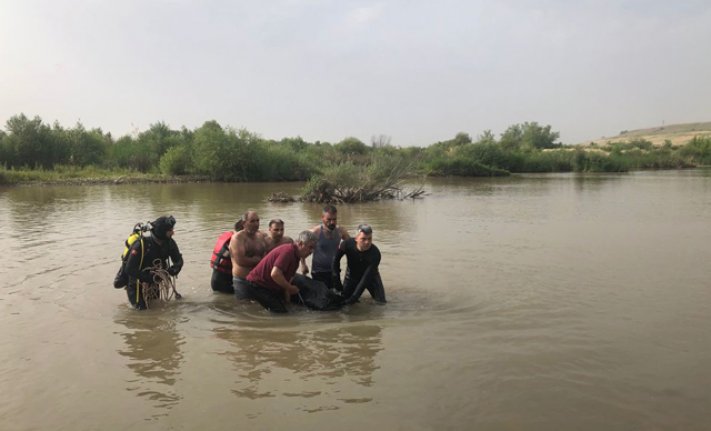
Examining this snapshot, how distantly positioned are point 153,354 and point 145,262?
1.92 meters

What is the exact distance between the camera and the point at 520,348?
20.9 feet

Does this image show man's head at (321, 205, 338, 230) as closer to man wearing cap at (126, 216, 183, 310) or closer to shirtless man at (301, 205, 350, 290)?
shirtless man at (301, 205, 350, 290)

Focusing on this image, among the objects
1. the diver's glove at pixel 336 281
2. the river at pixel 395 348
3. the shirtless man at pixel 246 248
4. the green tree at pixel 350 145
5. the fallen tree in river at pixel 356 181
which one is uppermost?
the green tree at pixel 350 145

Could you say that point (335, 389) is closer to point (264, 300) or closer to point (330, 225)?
point (264, 300)

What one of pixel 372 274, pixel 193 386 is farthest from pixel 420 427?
pixel 372 274

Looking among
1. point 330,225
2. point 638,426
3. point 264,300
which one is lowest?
point 638,426

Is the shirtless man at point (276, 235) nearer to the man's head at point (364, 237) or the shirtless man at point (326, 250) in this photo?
the shirtless man at point (326, 250)

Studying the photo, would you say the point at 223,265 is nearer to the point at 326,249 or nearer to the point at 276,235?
the point at 276,235

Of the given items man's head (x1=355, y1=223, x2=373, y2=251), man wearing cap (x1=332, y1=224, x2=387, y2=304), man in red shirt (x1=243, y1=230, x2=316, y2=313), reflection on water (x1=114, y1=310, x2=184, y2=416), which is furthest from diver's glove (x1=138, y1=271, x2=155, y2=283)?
man's head (x1=355, y1=223, x2=373, y2=251)

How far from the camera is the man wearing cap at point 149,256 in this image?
7641 millimetres

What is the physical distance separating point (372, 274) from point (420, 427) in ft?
11.6

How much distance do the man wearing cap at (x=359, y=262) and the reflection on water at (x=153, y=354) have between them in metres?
2.42

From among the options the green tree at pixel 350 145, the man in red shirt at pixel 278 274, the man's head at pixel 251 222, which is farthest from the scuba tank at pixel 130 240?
the green tree at pixel 350 145

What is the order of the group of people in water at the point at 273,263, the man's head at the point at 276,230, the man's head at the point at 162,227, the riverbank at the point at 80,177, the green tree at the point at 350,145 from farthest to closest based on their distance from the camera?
the green tree at the point at 350,145 < the riverbank at the point at 80,177 < the man's head at the point at 276,230 < the man's head at the point at 162,227 < the group of people in water at the point at 273,263
